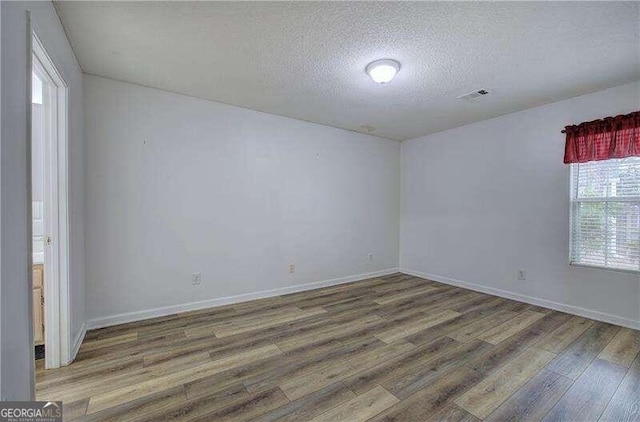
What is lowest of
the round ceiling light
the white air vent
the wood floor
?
the wood floor

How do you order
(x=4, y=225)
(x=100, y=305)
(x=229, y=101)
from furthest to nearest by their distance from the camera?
1. (x=229, y=101)
2. (x=100, y=305)
3. (x=4, y=225)

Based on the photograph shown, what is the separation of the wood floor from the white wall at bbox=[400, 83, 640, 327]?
15.1 inches

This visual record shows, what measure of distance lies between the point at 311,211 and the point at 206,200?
149cm

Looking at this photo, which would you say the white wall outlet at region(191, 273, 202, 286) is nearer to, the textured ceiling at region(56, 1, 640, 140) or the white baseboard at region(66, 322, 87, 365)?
the white baseboard at region(66, 322, 87, 365)

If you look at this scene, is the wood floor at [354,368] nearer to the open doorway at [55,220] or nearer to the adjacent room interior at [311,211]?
the adjacent room interior at [311,211]

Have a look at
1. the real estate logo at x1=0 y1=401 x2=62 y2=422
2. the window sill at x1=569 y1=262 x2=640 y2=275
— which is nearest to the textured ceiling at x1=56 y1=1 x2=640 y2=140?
the window sill at x1=569 y1=262 x2=640 y2=275

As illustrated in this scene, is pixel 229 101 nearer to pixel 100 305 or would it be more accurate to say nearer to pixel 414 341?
pixel 100 305

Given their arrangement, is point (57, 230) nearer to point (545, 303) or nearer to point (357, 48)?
point (357, 48)

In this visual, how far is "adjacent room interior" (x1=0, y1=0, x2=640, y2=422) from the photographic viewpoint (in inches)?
67.9

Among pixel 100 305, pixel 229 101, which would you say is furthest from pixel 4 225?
pixel 229 101

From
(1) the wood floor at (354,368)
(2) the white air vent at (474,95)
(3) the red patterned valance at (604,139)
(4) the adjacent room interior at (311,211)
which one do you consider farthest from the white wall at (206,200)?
(3) the red patterned valance at (604,139)

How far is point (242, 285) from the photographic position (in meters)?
3.53

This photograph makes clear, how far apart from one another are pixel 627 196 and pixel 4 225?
467 centimetres

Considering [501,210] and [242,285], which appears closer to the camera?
[242,285]
